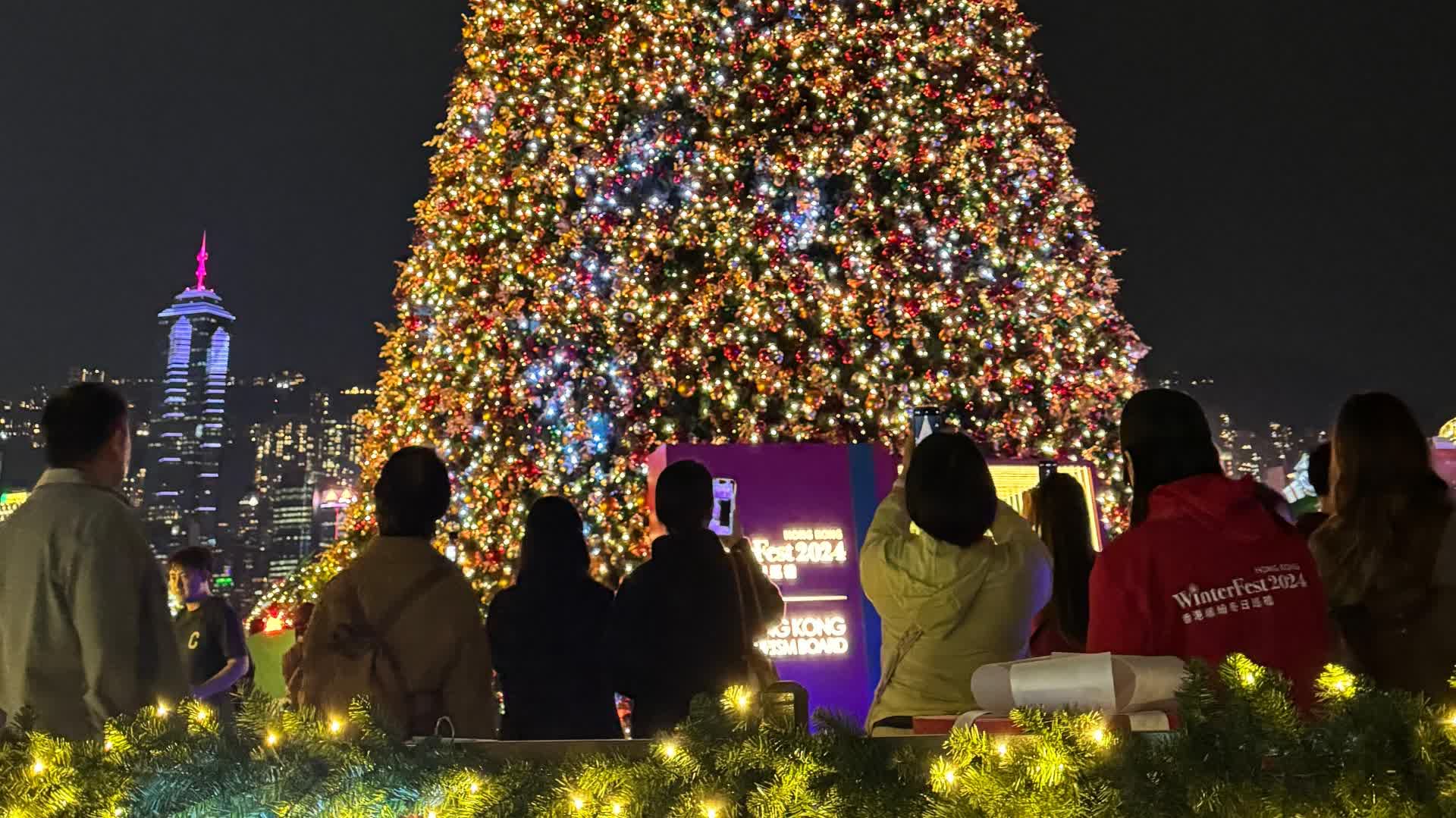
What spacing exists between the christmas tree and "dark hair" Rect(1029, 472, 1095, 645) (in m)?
4.28

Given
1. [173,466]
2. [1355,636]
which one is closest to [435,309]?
[1355,636]

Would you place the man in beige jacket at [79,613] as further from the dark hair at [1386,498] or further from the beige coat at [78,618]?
the dark hair at [1386,498]

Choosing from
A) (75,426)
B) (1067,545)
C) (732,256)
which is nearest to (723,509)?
(1067,545)

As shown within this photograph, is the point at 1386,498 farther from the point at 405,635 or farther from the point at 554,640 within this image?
the point at 405,635

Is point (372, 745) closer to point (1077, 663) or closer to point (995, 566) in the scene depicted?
point (1077, 663)

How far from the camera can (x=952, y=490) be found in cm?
271

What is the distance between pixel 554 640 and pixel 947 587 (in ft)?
4.09

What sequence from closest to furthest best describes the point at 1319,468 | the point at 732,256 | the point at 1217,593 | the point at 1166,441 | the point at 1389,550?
the point at 1217,593, the point at 1166,441, the point at 1389,550, the point at 1319,468, the point at 732,256

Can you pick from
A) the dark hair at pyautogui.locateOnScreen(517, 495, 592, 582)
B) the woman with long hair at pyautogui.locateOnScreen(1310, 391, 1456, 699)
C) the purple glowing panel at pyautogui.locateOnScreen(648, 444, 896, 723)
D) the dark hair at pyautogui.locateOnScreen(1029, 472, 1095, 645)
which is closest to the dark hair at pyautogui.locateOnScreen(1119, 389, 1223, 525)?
the woman with long hair at pyautogui.locateOnScreen(1310, 391, 1456, 699)

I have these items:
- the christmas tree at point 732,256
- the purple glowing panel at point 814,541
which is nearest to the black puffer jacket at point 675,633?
the purple glowing panel at point 814,541

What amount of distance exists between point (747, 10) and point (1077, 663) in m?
7.69

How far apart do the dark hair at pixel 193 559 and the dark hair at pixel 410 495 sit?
3.08 metres

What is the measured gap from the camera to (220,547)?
2213 inches

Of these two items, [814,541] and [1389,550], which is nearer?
[1389,550]
